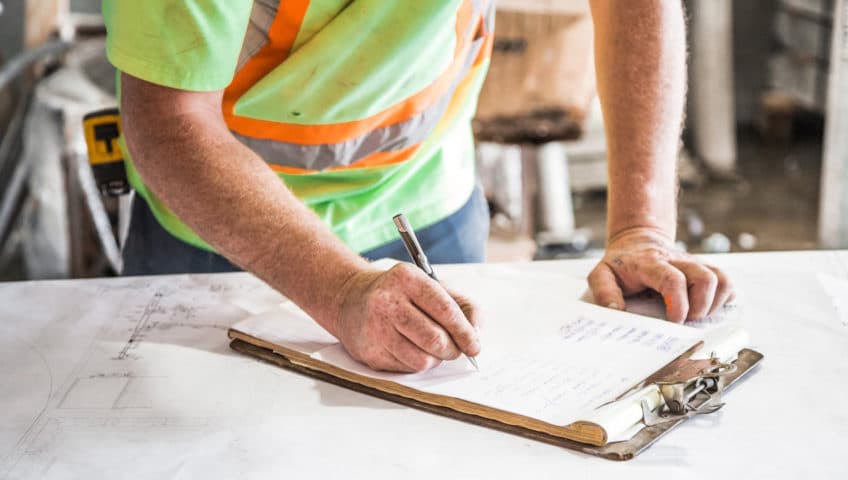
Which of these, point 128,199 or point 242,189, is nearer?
point 242,189

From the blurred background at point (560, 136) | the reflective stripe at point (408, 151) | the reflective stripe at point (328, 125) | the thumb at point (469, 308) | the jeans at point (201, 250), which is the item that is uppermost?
the reflective stripe at point (328, 125)

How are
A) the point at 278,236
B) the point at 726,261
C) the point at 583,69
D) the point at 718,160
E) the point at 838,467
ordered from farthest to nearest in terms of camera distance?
the point at 718,160, the point at 583,69, the point at 726,261, the point at 278,236, the point at 838,467

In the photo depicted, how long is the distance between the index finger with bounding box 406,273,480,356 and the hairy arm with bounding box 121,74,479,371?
0.02 metres

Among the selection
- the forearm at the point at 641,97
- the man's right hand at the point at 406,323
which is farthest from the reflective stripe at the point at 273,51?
the forearm at the point at 641,97

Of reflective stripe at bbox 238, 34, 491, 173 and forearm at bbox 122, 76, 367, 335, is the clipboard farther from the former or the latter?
reflective stripe at bbox 238, 34, 491, 173

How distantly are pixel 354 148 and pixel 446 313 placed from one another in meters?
0.44

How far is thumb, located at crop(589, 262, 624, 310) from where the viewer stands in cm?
115

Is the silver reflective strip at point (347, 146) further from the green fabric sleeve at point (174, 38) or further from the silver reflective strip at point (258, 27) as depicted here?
the green fabric sleeve at point (174, 38)

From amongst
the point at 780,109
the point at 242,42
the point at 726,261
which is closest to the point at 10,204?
the point at 242,42

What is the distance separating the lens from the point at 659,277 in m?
1.15

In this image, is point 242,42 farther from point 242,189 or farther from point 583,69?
point 583,69

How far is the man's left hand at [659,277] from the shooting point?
1.12 meters

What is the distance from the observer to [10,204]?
111 inches

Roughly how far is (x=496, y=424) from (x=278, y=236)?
1.04ft
